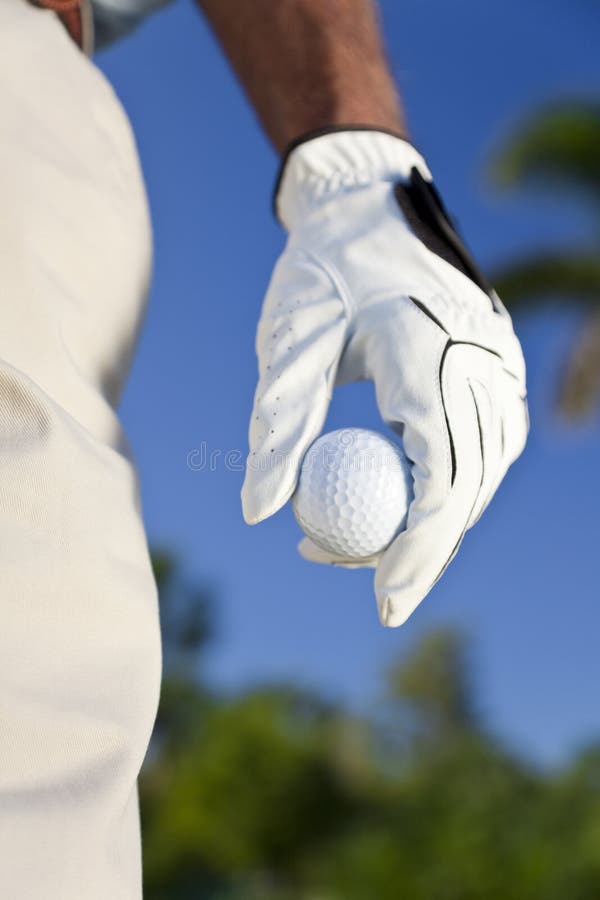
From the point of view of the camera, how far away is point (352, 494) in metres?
0.96

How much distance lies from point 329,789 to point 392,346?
49.3 feet

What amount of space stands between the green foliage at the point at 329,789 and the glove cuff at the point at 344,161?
12.7 metres

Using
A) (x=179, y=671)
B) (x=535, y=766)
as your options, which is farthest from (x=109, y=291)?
(x=179, y=671)

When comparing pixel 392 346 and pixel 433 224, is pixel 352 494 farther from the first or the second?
pixel 433 224

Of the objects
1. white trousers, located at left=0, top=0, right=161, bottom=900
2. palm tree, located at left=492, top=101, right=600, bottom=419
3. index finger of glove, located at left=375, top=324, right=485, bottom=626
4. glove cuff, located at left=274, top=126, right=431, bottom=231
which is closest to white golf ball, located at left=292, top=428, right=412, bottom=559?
index finger of glove, located at left=375, top=324, right=485, bottom=626

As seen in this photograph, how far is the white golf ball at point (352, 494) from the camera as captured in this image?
3.21ft

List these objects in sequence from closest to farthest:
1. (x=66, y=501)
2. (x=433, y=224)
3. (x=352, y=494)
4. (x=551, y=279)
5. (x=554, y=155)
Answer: (x=66, y=501), (x=352, y=494), (x=433, y=224), (x=554, y=155), (x=551, y=279)

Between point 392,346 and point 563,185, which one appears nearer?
point 392,346

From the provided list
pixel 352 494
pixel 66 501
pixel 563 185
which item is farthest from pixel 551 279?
pixel 66 501

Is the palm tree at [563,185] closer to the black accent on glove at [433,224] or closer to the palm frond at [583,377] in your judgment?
the palm frond at [583,377]

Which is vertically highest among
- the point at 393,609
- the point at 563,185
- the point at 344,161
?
the point at 344,161

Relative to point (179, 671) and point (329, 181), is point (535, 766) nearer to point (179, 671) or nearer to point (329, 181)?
point (179, 671)

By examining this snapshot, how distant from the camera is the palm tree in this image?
865 centimetres

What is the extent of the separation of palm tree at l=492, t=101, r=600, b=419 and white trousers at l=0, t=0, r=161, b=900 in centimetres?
773
